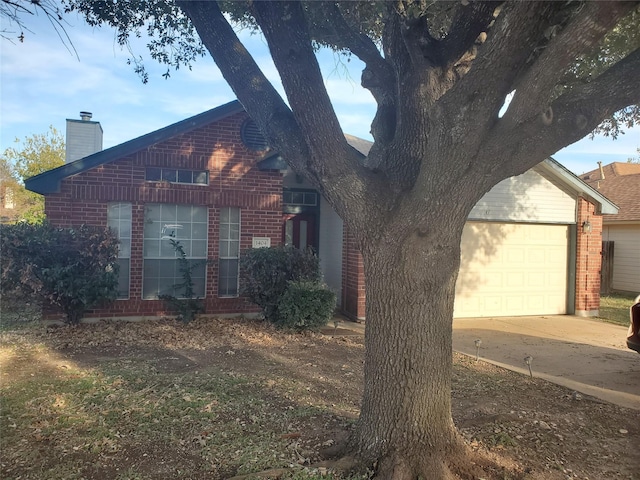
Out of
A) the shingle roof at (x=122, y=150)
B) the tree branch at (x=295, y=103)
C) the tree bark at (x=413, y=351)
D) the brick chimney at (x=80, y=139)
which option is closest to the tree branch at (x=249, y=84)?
the tree branch at (x=295, y=103)

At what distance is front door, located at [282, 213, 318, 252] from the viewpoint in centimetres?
1245

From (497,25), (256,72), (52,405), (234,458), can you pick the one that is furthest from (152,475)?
(497,25)

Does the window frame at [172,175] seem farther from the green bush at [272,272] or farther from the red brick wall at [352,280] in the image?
the red brick wall at [352,280]

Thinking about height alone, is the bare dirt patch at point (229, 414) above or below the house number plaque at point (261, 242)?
below

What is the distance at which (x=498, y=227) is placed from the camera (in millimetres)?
11844

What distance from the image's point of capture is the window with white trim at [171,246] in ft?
32.0

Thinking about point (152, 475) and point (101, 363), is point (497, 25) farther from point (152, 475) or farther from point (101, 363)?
point (101, 363)

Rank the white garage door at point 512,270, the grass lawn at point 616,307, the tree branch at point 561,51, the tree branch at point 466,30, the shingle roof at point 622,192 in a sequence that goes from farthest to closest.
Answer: the shingle roof at point 622,192
the grass lawn at point 616,307
the white garage door at point 512,270
the tree branch at point 466,30
the tree branch at point 561,51

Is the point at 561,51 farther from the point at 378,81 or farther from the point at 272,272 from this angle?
the point at 272,272

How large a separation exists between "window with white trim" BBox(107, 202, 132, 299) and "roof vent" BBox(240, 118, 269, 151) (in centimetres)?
265

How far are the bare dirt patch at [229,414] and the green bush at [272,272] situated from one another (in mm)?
1575

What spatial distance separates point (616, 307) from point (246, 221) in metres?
10.8

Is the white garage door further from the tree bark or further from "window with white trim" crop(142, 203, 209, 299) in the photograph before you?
the tree bark

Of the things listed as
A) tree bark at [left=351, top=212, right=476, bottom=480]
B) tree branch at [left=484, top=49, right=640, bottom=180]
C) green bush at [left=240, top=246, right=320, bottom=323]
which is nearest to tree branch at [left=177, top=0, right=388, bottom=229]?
tree bark at [left=351, top=212, right=476, bottom=480]
